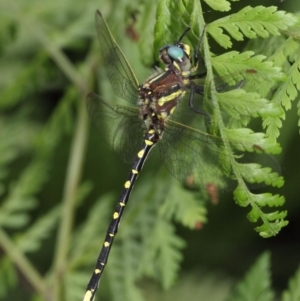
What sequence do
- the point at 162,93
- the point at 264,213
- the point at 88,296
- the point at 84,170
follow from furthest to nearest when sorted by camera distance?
the point at 84,170 → the point at 88,296 → the point at 162,93 → the point at 264,213

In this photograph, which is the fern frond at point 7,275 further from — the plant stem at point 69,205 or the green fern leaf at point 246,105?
the green fern leaf at point 246,105

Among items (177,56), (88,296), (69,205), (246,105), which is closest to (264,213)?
(246,105)

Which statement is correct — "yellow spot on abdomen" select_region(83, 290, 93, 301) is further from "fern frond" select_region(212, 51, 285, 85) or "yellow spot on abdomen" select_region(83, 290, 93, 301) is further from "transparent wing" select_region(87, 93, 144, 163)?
"fern frond" select_region(212, 51, 285, 85)

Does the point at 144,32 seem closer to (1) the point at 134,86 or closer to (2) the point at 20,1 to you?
(1) the point at 134,86

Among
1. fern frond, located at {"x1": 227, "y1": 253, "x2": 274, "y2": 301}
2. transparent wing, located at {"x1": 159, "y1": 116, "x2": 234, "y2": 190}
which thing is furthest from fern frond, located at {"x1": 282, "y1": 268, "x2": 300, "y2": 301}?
transparent wing, located at {"x1": 159, "y1": 116, "x2": 234, "y2": 190}

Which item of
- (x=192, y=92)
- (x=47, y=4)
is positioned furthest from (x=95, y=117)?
(x=47, y=4)

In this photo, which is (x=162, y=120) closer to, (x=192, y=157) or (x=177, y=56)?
(x=192, y=157)

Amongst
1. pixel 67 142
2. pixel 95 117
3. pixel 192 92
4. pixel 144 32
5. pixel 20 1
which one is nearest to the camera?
pixel 192 92
